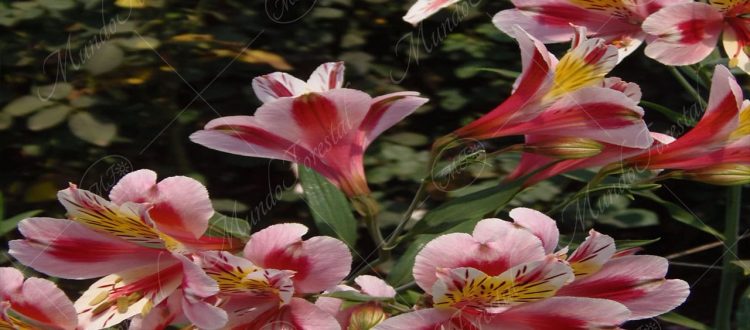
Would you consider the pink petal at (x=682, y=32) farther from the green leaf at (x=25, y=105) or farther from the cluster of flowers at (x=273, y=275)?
the green leaf at (x=25, y=105)

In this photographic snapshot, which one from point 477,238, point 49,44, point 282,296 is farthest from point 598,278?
point 49,44

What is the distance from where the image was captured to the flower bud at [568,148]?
2.32ft

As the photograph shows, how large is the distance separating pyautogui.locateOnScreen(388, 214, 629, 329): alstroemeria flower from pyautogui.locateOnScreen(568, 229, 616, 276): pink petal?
3 centimetres

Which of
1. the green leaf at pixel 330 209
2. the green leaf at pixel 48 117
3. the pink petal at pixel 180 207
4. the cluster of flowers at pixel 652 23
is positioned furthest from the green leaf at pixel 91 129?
the pink petal at pixel 180 207

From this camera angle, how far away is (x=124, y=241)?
0.65 meters

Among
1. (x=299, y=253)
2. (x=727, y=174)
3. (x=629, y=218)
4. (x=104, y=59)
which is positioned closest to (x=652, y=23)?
(x=727, y=174)

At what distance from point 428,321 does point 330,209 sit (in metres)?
0.33

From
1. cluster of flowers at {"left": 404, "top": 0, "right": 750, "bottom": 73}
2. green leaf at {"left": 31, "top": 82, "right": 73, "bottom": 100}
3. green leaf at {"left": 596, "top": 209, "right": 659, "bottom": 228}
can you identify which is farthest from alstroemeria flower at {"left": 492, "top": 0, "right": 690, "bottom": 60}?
green leaf at {"left": 31, "top": 82, "right": 73, "bottom": 100}

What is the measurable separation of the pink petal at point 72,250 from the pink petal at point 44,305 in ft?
0.06

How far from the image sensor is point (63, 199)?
2.04 feet

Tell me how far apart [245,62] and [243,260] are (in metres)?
1.12

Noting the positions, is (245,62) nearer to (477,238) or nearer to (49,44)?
(49,44)

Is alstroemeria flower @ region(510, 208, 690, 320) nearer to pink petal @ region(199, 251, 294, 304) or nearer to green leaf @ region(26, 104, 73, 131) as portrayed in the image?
pink petal @ region(199, 251, 294, 304)

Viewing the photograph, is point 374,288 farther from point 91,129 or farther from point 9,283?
point 91,129
